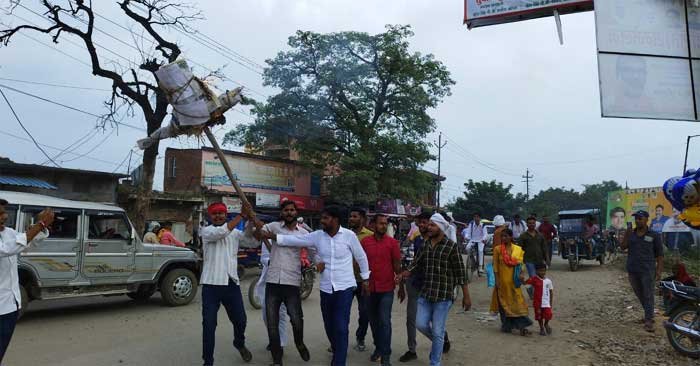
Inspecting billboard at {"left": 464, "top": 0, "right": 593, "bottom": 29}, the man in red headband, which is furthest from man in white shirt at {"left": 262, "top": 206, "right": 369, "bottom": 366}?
billboard at {"left": 464, "top": 0, "right": 593, "bottom": 29}

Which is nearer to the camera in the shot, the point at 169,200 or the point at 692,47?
the point at 692,47

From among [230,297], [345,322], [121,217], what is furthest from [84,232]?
[345,322]

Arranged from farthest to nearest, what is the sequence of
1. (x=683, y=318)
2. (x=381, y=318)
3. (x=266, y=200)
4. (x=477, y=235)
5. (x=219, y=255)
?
(x=266, y=200) < (x=477, y=235) < (x=683, y=318) < (x=381, y=318) < (x=219, y=255)

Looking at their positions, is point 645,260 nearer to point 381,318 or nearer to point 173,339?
point 381,318

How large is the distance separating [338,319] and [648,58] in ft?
21.8

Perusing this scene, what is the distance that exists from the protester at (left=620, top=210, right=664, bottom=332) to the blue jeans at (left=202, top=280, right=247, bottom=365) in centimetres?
562

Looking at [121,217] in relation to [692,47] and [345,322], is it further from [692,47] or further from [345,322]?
[692,47]

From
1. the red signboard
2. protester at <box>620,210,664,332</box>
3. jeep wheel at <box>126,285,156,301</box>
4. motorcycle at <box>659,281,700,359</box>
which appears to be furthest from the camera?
the red signboard

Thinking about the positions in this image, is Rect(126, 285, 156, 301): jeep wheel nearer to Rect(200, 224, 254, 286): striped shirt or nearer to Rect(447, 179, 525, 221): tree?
Rect(200, 224, 254, 286): striped shirt

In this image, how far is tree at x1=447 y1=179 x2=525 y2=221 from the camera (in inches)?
1857

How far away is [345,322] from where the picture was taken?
4.90 meters

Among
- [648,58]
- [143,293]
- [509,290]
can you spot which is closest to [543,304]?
[509,290]

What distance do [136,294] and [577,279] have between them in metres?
11.3

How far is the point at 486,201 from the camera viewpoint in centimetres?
4706
